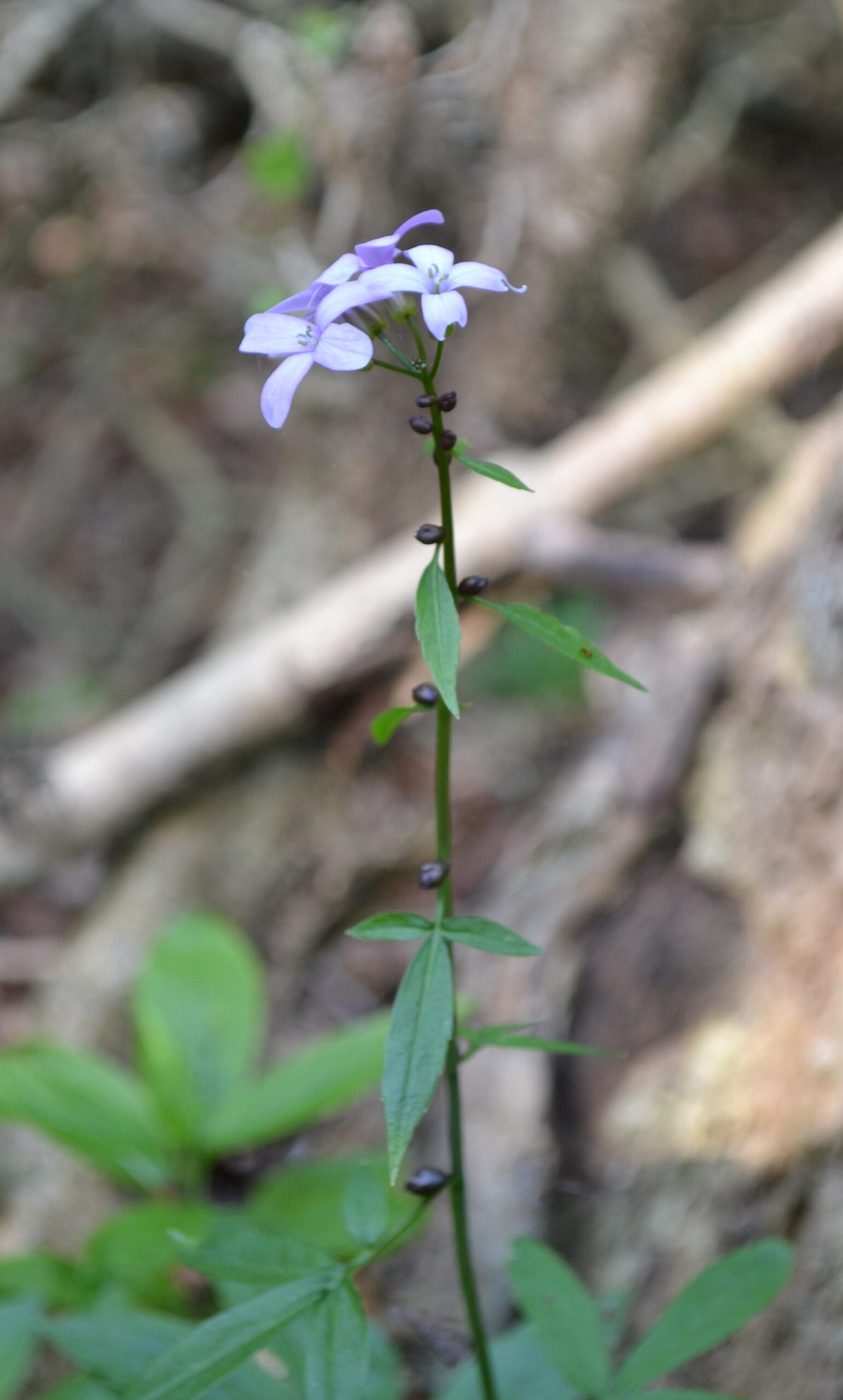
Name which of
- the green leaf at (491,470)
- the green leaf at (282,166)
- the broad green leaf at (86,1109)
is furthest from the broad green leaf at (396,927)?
the green leaf at (282,166)

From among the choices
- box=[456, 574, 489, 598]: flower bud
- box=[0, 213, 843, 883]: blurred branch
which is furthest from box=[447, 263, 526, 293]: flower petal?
box=[0, 213, 843, 883]: blurred branch

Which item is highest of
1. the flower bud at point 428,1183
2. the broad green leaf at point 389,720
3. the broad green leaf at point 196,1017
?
the broad green leaf at point 196,1017

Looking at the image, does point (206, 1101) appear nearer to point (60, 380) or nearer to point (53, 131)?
point (53, 131)

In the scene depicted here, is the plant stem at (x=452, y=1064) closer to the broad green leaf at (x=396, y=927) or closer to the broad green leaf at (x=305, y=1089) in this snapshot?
the broad green leaf at (x=396, y=927)

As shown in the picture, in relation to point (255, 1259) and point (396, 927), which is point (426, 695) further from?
point (255, 1259)

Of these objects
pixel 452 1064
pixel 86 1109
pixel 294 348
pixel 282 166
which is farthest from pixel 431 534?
pixel 282 166

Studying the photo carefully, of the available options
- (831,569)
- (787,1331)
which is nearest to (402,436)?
(831,569)
